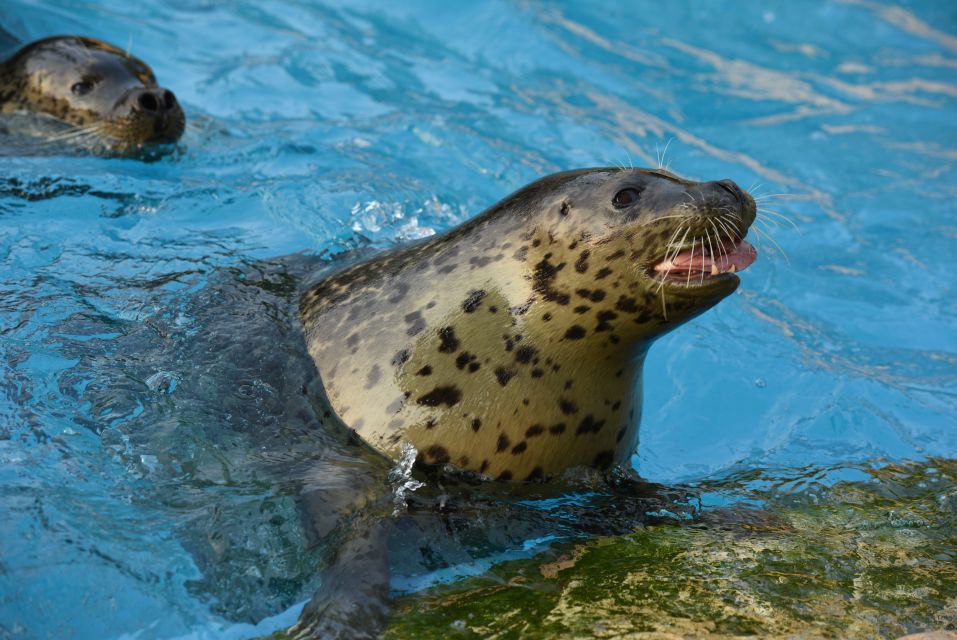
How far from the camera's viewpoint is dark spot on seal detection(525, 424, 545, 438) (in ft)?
12.8

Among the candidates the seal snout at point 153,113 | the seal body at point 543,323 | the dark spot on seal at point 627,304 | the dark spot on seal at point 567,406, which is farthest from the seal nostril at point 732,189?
the seal snout at point 153,113

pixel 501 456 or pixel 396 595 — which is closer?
pixel 396 595

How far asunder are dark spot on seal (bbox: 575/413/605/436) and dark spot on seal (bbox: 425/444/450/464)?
48 cm

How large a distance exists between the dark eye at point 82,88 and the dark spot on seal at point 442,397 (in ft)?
15.0

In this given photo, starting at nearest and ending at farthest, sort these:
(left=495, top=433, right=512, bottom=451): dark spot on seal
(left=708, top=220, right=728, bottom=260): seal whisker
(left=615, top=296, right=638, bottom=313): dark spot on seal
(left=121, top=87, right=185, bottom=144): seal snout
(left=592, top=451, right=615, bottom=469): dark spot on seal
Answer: (left=708, top=220, right=728, bottom=260): seal whisker < (left=615, top=296, right=638, bottom=313): dark spot on seal < (left=495, top=433, right=512, bottom=451): dark spot on seal < (left=592, top=451, right=615, bottom=469): dark spot on seal < (left=121, top=87, right=185, bottom=144): seal snout

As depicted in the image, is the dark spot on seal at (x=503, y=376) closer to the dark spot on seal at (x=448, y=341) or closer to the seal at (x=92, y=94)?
the dark spot on seal at (x=448, y=341)

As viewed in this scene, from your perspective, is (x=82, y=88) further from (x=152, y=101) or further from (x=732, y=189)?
(x=732, y=189)

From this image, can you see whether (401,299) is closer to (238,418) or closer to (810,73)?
(238,418)

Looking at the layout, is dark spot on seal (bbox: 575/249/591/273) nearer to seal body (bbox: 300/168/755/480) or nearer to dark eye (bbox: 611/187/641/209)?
seal body (bbox: 300/168/755/480)

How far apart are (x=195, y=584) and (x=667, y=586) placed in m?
1.45

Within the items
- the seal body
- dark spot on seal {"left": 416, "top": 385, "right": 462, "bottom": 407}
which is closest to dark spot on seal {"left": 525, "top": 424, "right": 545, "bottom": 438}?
the seal body

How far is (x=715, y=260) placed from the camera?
3.71 meters

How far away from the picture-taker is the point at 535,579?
11.8ft

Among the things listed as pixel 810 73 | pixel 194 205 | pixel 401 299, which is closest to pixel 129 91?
pixel 194 205
